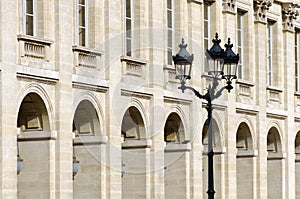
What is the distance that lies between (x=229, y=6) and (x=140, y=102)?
7.79 meters

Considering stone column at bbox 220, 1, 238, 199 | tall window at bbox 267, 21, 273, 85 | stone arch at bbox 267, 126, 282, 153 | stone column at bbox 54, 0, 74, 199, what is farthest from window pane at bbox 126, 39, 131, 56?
stone arch at bbox 267, 126, 282, 153

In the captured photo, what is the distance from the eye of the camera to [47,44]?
114 feet

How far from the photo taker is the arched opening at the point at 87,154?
37.6 m

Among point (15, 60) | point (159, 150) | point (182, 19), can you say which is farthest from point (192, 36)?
point (15, 60)

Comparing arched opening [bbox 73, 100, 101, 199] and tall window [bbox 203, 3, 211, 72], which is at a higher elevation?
tall window [bbox 203, 3, 211, 72]

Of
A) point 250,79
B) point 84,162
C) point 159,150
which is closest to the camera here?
point 84,162

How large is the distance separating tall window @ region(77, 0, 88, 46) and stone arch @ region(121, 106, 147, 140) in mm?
3155

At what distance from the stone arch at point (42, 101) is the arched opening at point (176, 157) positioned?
27.0ft

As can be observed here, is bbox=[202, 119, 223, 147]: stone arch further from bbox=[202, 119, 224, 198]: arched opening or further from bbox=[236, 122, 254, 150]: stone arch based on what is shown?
bbox=[236, 122, 254, 150]: stone arch

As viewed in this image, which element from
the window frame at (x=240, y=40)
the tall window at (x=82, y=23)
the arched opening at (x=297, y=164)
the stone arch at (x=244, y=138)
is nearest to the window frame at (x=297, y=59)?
the arched opening at (x=297, y=164)

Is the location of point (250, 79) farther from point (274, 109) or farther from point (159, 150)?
point (159, 150)

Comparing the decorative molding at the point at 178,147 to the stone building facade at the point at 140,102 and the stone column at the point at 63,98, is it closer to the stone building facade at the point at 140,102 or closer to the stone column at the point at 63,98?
the stone building facade at the point at 140,102

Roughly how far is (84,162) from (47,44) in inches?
178

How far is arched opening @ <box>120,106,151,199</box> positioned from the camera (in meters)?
40.1
